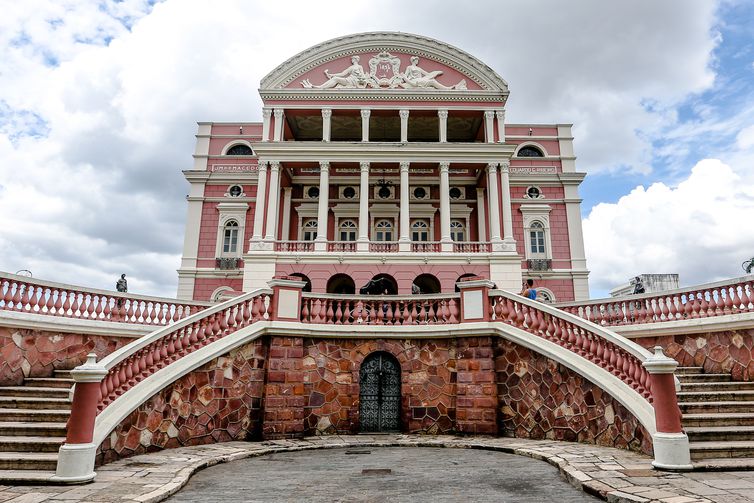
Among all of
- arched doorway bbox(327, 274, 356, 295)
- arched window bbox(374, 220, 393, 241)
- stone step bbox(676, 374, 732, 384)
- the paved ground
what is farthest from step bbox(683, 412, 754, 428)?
arched window bbox(374, 220, 393, 241)

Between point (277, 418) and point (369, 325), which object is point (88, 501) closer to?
point (277, 418)

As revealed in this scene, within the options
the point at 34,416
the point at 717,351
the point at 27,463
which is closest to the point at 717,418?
the point at 717,351

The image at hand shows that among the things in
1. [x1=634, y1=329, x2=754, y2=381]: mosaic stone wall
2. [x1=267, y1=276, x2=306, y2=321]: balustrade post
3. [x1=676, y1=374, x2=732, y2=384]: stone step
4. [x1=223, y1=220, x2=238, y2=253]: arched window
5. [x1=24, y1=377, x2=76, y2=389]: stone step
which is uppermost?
[x1=223, y1=220, x2=238, y2=253]: arched window

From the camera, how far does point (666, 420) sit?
249 inches

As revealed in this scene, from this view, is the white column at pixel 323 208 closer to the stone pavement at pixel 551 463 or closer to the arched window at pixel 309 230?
the arched window at pixel 309 230

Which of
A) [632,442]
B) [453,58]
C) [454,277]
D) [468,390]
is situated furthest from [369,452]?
[453,58]

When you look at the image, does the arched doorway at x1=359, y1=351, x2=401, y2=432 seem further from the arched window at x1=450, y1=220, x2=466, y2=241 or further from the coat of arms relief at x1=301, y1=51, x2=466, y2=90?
the coat of arms relief at x1=301, y1=51, x2=466, y2=90

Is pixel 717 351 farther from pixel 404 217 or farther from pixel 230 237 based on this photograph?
pixel 230 237

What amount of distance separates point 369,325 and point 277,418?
2567 millimetres

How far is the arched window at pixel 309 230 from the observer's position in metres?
25.7

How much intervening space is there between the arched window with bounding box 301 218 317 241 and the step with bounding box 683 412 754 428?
2035 centimetres

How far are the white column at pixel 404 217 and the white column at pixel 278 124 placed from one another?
617 centimetres

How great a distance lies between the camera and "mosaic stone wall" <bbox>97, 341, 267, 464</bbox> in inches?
295

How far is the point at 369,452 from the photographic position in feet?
26.7
